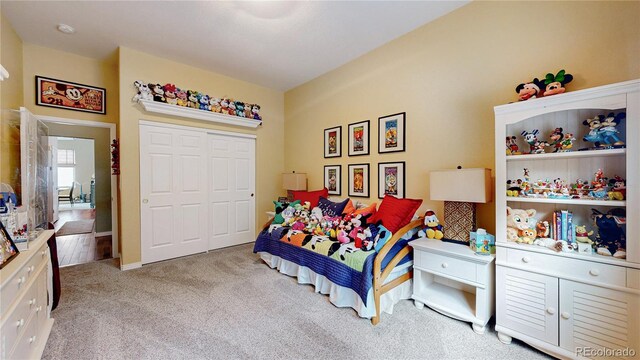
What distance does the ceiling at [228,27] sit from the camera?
7.63 ft

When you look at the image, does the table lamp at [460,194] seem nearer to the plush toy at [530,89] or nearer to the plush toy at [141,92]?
the plush toy at [530,89]

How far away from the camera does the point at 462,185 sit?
207cm

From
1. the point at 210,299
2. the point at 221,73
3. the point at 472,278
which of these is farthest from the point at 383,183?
the point at 221,73

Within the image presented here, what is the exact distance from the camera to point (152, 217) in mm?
3324

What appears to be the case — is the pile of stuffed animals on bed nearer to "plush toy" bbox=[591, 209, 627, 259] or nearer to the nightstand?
the nightstand

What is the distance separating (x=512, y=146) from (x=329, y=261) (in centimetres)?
186

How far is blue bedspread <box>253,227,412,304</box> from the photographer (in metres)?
2.04

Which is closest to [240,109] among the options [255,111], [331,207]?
[255,111]

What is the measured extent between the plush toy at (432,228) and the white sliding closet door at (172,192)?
318cm

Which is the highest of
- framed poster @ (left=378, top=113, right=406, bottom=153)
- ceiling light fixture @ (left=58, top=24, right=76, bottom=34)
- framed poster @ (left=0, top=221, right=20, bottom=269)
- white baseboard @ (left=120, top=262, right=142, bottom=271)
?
ceiling light fixture @ (left=58, top=24, right=76, bottom=34)

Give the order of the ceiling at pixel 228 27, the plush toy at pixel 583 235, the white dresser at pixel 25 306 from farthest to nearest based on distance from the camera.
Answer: the ceiling at pixel 228 27, the plush toy at pixel 583 235, the white dresser at pixel 25 306

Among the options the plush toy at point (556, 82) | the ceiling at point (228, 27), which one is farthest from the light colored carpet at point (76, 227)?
the plush toy at point (556, 82)

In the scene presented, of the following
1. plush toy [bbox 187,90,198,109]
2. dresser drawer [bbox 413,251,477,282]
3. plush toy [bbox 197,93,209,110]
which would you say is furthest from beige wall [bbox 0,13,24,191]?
dresser drawer [bbox 413,251,477,282]

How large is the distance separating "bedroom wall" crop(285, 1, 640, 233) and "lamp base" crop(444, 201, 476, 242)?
0.70 feet
